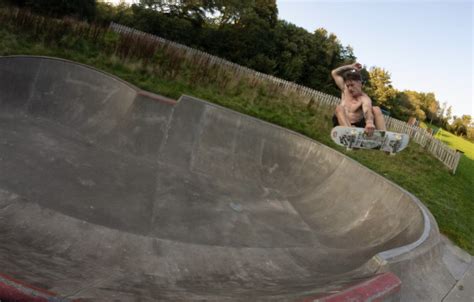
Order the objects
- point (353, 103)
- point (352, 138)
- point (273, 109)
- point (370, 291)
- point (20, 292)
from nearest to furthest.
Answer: point (20, 292), point (370, 291), point (353, 103), point (352, 138), point (273, 109)

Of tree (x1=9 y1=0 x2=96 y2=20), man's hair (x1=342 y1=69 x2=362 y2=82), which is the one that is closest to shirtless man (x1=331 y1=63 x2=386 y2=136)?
man's hair (x1=342 y1=69 x2=362 y2=82)

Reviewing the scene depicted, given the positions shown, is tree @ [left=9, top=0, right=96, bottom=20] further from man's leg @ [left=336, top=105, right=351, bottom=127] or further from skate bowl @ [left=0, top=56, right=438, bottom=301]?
man's leg @ [left=336, top=105, right=351, bottom=127]

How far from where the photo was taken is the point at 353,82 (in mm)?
6301

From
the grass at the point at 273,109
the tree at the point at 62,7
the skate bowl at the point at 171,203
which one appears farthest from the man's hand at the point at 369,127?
the tree at the point at 62,7

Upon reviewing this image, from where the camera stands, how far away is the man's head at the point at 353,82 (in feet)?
20.6

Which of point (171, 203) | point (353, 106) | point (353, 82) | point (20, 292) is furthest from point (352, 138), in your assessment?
point (20, 292)

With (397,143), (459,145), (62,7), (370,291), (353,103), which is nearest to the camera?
(370,291)

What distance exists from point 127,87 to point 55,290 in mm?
7825

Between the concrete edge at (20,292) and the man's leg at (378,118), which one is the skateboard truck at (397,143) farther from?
the concrete edge at (20,292)

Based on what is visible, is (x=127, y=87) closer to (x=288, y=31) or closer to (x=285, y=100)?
(x=285, y=100)

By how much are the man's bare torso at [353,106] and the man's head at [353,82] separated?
0.09 m

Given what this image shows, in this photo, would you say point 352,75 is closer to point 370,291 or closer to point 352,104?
point 352,104

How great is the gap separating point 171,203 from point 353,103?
3.77 meters

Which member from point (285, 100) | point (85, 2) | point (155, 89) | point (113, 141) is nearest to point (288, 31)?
point (85, 2)
